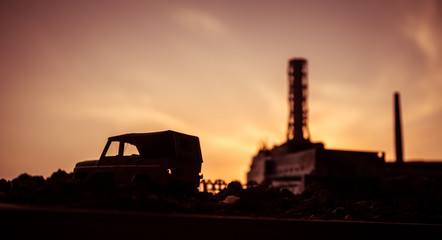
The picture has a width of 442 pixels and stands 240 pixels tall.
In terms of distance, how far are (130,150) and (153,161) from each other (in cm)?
108

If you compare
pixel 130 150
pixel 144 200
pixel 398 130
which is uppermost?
pixel 398 130

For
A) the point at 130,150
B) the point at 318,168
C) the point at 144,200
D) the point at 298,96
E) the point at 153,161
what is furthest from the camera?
the point at 298,96

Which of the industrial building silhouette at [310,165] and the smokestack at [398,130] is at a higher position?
the smokestack at [398,130]

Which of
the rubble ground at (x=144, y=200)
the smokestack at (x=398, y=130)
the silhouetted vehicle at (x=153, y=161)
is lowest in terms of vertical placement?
the rubble ground at (x=144, y=200)

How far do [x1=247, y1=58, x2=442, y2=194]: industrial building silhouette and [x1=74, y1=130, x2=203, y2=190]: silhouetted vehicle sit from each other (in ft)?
76.5

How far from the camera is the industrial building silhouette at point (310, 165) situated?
109ft

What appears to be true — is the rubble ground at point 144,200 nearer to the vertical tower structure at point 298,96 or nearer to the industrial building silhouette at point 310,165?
the industrial building silhouette at point 310,165

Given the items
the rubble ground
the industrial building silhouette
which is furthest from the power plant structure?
the rubble ground

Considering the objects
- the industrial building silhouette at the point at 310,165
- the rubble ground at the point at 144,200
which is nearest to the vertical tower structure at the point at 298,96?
the industrial building silhouette at the point at 310,165

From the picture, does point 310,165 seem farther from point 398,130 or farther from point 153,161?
point 398,130

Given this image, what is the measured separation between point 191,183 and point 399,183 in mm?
35690

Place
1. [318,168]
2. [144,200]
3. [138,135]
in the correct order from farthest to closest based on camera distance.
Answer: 1. [318,168]
2. [138,135]
3. [144,200]

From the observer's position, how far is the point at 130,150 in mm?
9570

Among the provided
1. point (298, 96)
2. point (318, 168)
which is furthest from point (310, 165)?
point (298, 96)
